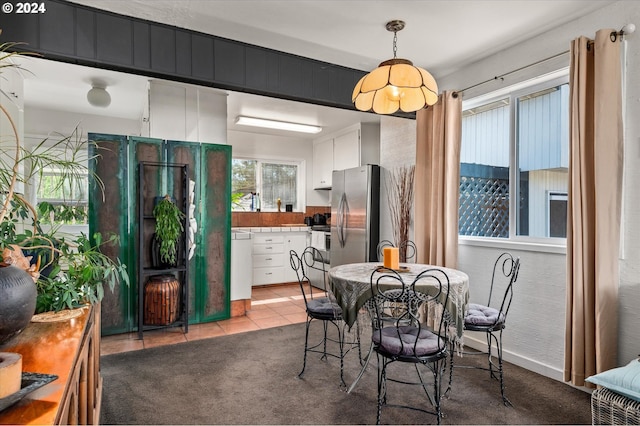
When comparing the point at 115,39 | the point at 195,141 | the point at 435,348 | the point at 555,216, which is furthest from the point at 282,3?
the point at 555,216

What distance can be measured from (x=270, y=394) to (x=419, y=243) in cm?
207

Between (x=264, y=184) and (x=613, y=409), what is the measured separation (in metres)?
5.55

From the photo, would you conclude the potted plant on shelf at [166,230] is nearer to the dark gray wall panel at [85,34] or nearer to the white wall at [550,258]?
the dark gray wall panel at [85,34]

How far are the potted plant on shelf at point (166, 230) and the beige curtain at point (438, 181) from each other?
7.89 feet

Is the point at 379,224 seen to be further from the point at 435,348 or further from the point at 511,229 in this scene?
the point at 435,348

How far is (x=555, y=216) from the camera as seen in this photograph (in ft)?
9.68

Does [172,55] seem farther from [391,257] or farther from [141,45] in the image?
[391,257]

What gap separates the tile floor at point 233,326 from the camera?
11.3ft

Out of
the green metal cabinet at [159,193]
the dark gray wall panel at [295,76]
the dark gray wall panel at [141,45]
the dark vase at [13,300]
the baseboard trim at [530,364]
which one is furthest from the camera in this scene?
the green metal cabinet at [159,193]

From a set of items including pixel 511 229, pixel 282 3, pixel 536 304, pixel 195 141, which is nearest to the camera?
pixel 282 3

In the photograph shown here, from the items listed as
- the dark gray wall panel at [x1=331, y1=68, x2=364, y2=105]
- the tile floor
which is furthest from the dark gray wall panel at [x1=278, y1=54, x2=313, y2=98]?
the tile floor

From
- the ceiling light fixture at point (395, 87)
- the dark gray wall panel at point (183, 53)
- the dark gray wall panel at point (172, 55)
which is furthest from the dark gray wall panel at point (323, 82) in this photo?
the dark gray wall panel at point (183, 53)

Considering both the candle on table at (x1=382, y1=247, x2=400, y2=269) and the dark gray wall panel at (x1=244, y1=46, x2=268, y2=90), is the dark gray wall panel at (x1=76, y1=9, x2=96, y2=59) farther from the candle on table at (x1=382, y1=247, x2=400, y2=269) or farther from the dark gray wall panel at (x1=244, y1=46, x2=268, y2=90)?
the candle on table at (x1=382, y1=247, x2=400, y2=269)

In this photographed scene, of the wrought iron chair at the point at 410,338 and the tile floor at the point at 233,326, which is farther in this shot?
the tile floor at the point at 233,326
